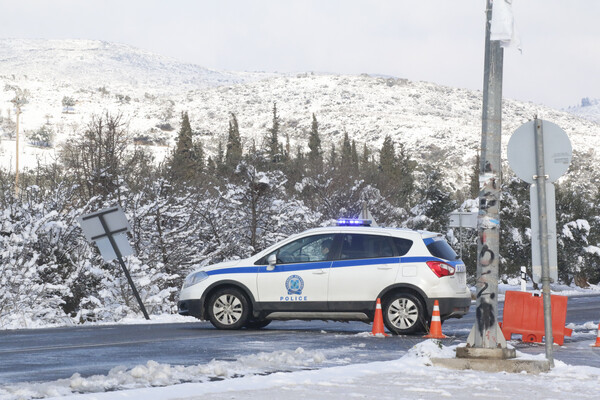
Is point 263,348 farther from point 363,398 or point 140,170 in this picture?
point 140,170

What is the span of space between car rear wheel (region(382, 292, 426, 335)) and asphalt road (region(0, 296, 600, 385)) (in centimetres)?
30

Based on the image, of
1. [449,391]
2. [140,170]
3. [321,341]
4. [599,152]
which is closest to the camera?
[449,391]

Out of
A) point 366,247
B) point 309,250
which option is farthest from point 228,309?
point 366,247

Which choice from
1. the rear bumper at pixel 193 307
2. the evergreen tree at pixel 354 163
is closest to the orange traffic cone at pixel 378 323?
the rear bumper at pixel 193 307

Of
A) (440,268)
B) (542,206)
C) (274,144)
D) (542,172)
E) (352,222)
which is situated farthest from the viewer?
(274,144)

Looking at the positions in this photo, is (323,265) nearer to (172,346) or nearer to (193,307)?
(193,307)

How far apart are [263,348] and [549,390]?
466 centimetres

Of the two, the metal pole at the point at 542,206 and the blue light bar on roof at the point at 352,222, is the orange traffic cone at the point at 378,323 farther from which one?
the metal pole at the point at 542,206

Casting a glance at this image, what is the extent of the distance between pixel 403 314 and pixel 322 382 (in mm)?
6218

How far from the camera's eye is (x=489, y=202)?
1048cm

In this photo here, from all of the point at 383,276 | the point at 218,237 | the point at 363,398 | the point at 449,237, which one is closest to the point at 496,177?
the point at 363,398

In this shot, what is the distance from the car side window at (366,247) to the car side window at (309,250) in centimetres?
27

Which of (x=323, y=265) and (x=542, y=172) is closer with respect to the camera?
(x=542, y=172)

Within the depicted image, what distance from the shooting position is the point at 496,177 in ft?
34.2
